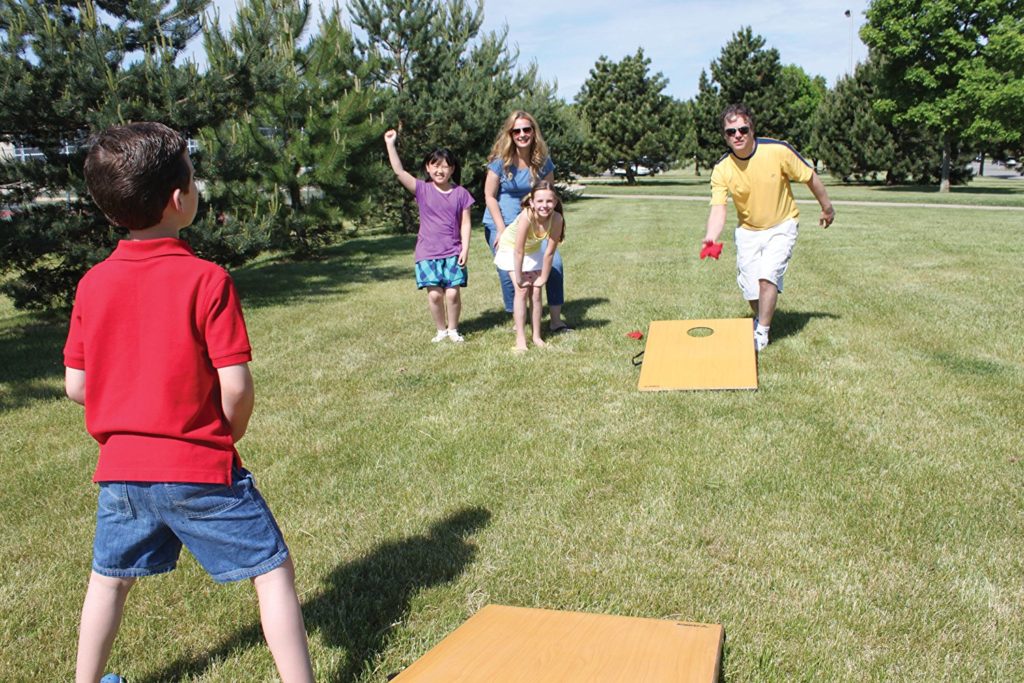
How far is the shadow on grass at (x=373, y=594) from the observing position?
2.88 meters

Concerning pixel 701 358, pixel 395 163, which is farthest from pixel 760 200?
pixel 395 163

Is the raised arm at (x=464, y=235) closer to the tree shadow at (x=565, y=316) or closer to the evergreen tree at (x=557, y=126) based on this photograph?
the tree shadow at (x=565, y=316)

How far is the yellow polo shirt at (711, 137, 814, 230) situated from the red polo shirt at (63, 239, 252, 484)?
16.1 ft

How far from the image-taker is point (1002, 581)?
315 centimetres

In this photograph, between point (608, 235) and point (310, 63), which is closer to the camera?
point (310, 63)

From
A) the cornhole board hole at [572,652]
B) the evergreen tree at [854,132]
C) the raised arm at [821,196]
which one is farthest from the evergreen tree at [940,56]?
the cornhole board hole at [572,652]

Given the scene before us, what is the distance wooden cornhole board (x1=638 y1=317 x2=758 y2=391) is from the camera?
18.5ft

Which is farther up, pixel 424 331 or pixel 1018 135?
pixel 1018 135

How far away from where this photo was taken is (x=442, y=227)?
7.25 metres

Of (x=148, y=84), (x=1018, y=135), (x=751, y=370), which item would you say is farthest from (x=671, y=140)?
(x=751, y=370)

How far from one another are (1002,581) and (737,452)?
1.51 metres

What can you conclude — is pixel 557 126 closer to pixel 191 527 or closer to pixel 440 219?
pixel 440 219

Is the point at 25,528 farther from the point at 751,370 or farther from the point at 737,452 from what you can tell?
the point at 751,370

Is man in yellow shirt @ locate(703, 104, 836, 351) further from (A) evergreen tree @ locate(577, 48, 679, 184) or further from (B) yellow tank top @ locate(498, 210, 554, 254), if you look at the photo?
(A) evergreen tree @ locate(577, 48, 679, 184)
